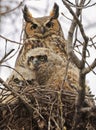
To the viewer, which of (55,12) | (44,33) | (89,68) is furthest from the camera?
(55,12)

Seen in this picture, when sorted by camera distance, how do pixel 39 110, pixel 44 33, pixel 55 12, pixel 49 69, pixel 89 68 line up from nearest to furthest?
pixel 89 68 → pixel 39 110 → pixel 49 69 → pixel 44 33 → pixel 55 12

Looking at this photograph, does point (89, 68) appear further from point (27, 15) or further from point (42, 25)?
point (27, 15)

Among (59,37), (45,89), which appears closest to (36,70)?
(45,89)

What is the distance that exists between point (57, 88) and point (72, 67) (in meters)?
0.37

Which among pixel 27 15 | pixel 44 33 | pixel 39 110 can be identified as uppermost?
pixel 27 15

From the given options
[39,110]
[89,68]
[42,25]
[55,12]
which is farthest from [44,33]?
[89,68]

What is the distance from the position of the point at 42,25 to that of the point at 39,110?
172 centimetres

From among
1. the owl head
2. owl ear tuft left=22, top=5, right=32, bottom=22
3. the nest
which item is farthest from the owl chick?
owl ear tuft left=22, top=5, right=32, bottom=22

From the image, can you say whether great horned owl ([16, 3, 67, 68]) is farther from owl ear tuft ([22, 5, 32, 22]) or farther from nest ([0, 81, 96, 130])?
nest ([0, 81, 96, 130])

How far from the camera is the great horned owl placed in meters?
5.06

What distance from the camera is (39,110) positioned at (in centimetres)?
368

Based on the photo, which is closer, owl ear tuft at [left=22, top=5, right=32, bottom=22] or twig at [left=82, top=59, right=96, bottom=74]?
twig at [left=82, top=59, right=96, bottom=74]

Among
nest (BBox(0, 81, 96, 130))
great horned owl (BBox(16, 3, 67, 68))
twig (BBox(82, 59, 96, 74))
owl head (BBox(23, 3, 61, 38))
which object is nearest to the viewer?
twig (BBox(82, 59, 96, 74))

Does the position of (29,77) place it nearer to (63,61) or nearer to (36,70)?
(36,70)
